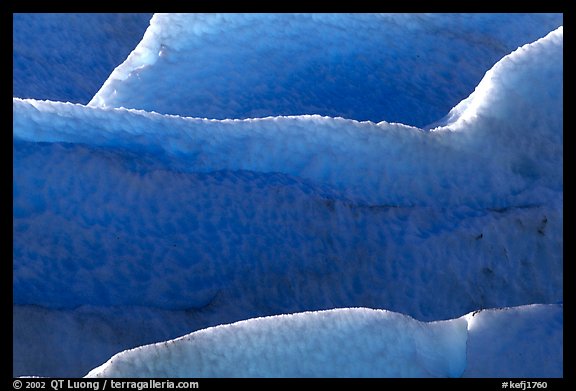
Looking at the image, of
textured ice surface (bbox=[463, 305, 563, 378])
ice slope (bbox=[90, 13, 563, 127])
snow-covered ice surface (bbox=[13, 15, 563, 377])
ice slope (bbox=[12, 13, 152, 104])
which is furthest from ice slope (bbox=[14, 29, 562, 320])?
ice slope (bbox=[12, 13, 152, 104])

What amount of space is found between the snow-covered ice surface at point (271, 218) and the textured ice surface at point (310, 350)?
0.17 meters

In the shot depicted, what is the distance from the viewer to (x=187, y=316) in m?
2.53

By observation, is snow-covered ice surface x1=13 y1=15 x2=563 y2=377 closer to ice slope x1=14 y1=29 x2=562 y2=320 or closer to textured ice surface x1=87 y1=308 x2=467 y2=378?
ice slope x1=14 y1=29 x2=562 y2=320

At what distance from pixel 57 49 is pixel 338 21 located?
1576 mm

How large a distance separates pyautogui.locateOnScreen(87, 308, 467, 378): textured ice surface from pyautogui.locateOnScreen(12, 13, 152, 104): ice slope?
260 cm

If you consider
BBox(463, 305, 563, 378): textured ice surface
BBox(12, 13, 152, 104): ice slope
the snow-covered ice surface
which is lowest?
BBox(463, 305, 563, 378): textured ice surface

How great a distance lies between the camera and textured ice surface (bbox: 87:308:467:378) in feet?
6.47

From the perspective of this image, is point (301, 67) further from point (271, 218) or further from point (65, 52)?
point (65, 52)

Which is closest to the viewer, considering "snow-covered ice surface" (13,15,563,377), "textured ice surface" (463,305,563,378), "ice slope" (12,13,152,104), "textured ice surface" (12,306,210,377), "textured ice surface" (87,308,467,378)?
"textured ice surface" (87,308,467,378)

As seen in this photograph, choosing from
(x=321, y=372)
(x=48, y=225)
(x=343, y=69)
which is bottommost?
(x=321, y=372)

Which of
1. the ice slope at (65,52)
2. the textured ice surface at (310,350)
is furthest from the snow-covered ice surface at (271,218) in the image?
the ice slope at (65,52)

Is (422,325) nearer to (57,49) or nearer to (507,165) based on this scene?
(507,165)

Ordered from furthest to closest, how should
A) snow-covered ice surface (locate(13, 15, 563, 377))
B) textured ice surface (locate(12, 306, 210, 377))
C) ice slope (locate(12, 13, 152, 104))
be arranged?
1. ice slope (locate(12, 13, 152, 104))
2. snow-covered ice surface (locate(13, 15, 563, 377))
3. textured ice surface (locate(12, 306, 210, 377))
